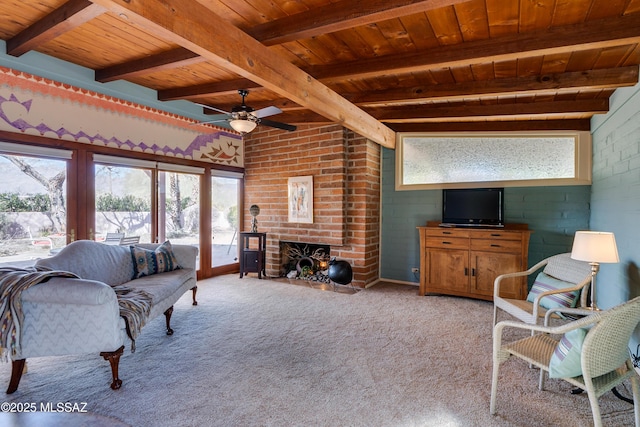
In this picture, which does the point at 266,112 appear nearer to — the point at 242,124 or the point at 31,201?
the point at 242,124

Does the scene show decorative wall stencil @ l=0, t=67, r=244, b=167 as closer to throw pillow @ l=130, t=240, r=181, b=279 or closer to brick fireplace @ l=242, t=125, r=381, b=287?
brick fireplace @ l=242, t=125, r=381, b=287

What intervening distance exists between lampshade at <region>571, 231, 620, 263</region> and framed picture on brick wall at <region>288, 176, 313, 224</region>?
349cm

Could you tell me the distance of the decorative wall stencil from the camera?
322cm

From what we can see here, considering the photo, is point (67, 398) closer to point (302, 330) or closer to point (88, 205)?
point (302, 330)

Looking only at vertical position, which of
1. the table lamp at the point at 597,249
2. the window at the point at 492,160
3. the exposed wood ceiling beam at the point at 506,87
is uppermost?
the exposed wood ceiling beam at the point at 506,87

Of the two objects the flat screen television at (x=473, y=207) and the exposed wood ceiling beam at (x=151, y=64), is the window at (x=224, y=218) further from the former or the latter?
the flat screen television at (x=473, y=207)

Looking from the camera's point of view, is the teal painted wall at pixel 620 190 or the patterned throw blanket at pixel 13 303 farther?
the teal painted wall at pixel 620 190

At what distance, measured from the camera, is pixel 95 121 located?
12.7 ft

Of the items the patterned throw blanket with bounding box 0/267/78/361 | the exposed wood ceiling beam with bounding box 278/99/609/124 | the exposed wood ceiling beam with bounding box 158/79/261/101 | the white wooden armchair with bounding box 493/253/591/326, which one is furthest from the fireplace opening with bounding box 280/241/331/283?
the patterned throw blanket with bounding box 0/267/78/361

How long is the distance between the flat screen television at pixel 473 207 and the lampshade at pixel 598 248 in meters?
1.76

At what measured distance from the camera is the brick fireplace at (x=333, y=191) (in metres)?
4.92

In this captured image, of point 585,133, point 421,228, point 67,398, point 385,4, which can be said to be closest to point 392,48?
point 385,4

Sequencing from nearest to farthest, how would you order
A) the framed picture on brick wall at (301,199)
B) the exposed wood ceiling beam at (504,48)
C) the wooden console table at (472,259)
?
the exposed wood ceiling beam at (504,48), the wooden console table at (472,259), the framed picture on brick wall at (301,199)

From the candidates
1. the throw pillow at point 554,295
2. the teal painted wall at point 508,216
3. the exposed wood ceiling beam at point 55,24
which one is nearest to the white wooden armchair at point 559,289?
the throw pillow at point 554,295
